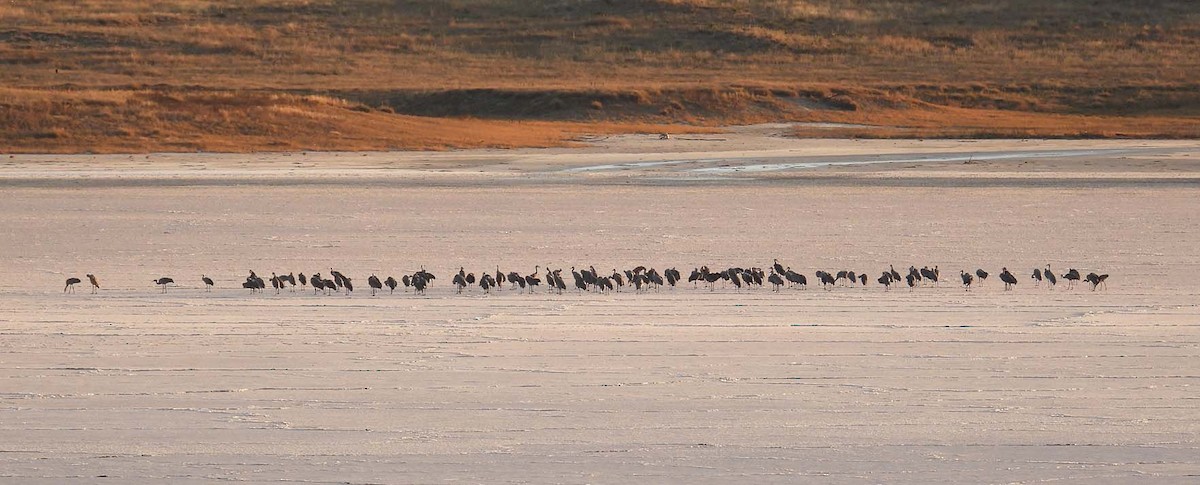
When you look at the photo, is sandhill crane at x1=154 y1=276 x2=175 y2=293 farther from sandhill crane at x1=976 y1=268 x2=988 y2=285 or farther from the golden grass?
the golden grass

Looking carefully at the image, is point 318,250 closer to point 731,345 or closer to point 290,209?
point 290,209

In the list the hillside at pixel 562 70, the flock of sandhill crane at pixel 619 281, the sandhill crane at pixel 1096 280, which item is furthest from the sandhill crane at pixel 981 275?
the hillside at pixel 562 70

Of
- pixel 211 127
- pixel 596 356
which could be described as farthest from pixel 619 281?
pixel 211 127

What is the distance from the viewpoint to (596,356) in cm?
853

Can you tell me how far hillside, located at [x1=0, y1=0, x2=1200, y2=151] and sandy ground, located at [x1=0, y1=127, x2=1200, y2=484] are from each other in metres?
14.6

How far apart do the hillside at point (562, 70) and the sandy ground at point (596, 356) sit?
47.8ft

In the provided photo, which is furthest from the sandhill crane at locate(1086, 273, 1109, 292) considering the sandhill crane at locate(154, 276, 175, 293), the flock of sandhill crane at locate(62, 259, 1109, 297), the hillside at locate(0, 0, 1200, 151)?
the hillside at locate(0, 0, 1200, 151)

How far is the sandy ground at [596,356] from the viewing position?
6500 mm

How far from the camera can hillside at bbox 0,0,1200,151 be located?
110 feet

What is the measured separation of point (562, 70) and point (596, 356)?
165 ft

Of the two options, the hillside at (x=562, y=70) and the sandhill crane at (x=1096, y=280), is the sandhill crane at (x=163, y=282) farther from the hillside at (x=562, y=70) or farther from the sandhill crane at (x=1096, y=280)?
the hillside at (x=562, y=70)

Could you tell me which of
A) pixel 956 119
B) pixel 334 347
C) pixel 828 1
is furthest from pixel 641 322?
pixel 828 1

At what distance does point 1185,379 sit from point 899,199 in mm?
13494

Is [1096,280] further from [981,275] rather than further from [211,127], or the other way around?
[211,127]
